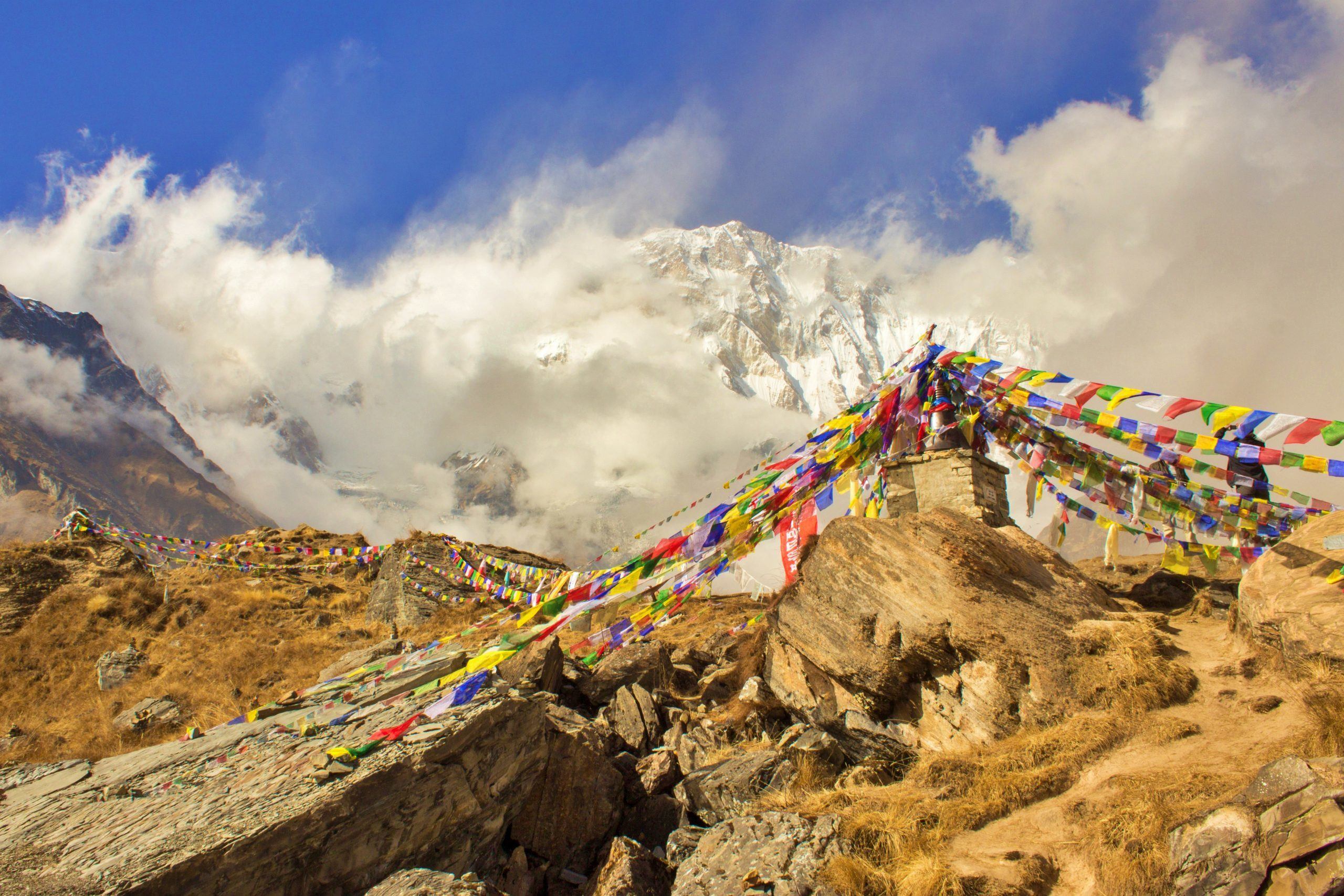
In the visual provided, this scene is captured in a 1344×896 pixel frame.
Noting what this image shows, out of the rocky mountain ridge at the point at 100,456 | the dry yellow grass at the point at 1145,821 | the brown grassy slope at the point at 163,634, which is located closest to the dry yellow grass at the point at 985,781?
the dry yellow grass at the point at 1145,821

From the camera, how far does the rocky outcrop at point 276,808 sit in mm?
4859

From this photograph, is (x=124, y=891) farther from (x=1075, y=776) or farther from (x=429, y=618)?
(x=429, y=618)

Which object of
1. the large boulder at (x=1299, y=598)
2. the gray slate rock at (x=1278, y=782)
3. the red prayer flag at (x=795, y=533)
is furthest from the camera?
the red prayer flag at (x=795, y=533)

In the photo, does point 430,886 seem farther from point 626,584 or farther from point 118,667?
point 118,667

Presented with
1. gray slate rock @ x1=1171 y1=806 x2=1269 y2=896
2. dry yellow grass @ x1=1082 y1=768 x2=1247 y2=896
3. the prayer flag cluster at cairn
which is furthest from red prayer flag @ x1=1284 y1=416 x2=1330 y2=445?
gray slate rock @ x1=1171 y1=806 x2=1269 y2=896

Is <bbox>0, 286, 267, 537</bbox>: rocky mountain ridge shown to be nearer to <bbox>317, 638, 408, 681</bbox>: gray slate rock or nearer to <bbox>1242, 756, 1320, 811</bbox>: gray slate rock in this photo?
<bbox>317, 638, 408, 681</bbox>: gray slate rock

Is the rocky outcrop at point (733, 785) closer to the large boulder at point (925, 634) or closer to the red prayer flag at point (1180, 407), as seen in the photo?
the large boulder at point (925, 634)

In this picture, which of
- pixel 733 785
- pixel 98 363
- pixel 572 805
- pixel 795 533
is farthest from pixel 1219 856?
pixel 98 363

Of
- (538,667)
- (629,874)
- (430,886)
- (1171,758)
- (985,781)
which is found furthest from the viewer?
(538,667)

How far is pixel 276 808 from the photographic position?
544cm

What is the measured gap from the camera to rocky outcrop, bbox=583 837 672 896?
5.94 metres

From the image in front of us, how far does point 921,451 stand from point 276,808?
12.8 metres

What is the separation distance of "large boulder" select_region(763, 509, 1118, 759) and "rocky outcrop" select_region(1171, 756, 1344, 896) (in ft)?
9.09

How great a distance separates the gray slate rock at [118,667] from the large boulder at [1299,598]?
2076 centimetres
